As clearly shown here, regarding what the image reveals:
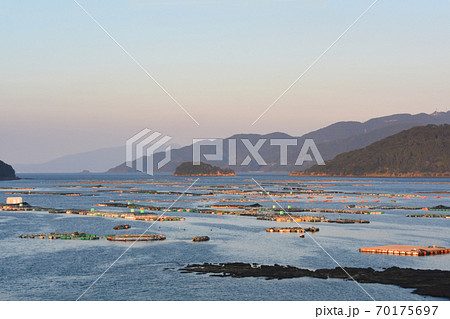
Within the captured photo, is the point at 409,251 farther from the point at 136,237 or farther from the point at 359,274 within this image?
the point at 136,237

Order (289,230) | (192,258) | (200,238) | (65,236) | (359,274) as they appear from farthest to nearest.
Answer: (289,230)
(65,236)
(200,238)
(192,258)
(359,274)

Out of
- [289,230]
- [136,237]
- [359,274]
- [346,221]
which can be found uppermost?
[346,221]

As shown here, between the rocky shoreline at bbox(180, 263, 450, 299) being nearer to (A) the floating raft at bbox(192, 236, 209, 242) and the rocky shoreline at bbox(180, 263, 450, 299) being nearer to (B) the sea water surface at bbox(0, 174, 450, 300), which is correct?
(B) the sea water surface at bbox(0, 174, 450, 300)

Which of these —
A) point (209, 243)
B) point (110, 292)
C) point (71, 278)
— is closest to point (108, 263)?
point (71, 278)

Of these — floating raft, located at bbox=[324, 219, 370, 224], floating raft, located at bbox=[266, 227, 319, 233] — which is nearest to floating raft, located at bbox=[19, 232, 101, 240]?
floating raft, located at bbox=[266, 227, 319, 233]

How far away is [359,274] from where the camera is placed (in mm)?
70188

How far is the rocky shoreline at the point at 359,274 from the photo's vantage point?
6391 centimetres

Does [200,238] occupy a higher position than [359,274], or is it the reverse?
[200,238]

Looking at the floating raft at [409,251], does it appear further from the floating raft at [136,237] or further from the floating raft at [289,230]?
the floating raft at [136,237]

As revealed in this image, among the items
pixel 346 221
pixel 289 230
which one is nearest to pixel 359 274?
pixel 289 230

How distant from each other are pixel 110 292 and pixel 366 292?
96.8 feet

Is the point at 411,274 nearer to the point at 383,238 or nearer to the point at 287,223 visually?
the point at 383,238

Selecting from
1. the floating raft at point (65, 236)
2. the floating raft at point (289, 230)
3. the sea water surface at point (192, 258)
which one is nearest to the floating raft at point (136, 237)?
the sea water surface at point (192, 258)
